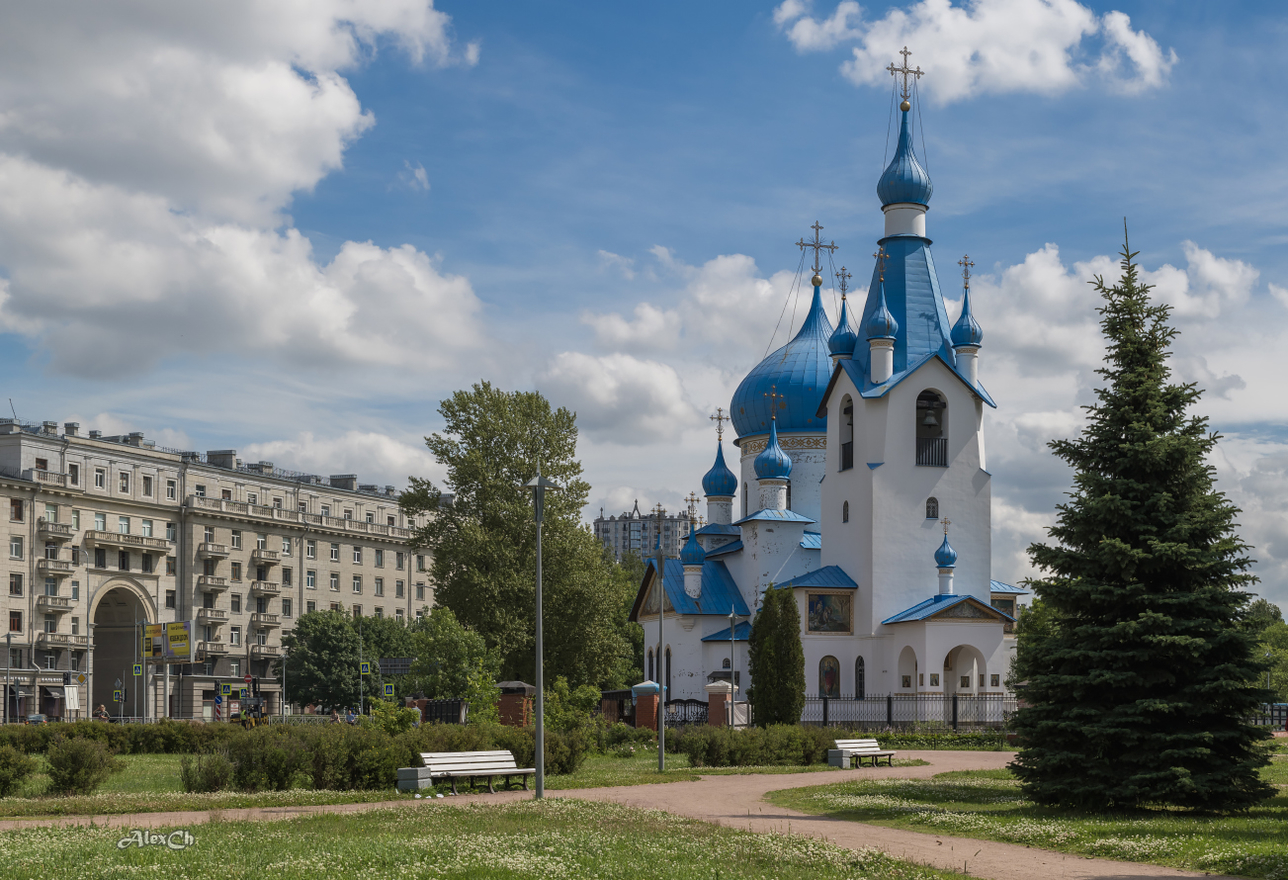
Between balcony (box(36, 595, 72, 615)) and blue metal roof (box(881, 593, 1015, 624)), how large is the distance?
43505 mm

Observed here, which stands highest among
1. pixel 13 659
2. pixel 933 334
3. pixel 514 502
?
pixel 933 334

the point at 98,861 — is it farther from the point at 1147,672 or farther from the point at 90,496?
the point at 90,496

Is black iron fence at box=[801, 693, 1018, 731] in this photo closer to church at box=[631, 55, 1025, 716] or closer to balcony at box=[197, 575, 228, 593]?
church at box=[631, 55, 1025, 716]

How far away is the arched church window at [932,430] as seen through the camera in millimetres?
47625

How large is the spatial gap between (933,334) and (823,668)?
1322cm

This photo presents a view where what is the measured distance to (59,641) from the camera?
65.4 m

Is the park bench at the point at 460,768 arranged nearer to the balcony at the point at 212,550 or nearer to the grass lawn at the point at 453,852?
the grass lawn at the point at 453,852

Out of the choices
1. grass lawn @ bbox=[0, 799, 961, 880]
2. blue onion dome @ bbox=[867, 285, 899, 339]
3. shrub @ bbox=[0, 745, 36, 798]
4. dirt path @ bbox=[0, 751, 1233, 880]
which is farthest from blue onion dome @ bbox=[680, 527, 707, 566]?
grass lawn @ bbox=[0, 799, 961, 880]

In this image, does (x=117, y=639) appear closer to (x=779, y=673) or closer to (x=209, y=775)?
(x=779, y=673)

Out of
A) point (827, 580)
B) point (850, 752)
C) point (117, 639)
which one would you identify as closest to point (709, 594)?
point (827, 580)

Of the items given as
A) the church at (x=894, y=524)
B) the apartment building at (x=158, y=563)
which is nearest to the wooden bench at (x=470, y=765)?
the church at (x=894, y=524)

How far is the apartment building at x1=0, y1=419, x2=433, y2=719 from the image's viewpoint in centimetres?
6525

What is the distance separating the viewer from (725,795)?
68.0 ft

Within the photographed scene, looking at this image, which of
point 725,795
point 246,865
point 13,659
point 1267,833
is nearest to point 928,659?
point 725,795
